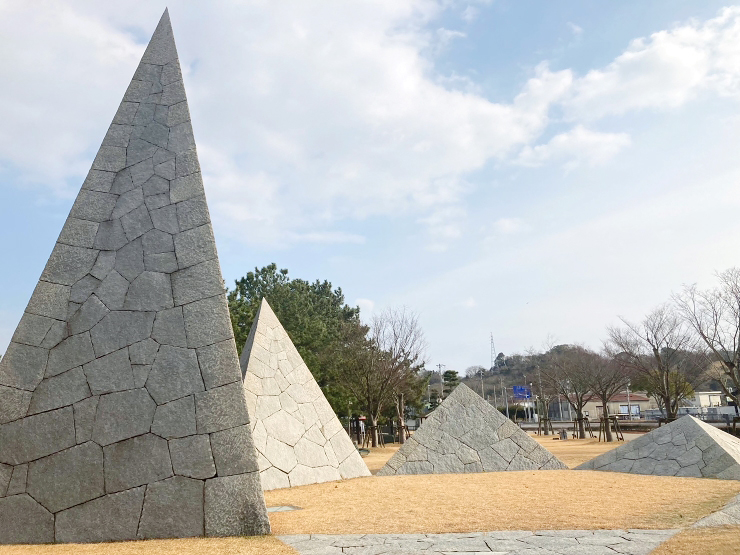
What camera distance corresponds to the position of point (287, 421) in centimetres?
880

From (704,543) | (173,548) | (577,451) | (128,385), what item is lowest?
(577,451)

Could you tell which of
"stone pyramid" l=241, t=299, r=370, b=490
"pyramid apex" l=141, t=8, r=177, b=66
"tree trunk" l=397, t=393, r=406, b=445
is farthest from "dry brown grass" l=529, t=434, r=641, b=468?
"pyramid apex" l=141, t=8, r=177, b=66

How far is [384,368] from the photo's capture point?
24.2m

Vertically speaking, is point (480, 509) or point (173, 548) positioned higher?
point (173, 548)

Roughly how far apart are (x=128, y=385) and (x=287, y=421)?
4230 millimetres

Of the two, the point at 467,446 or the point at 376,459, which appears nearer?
the point at 467,446

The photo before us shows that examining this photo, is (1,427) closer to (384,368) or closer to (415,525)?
(415,525)

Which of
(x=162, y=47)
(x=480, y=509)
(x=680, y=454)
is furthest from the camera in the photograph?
(x=680, y=454)

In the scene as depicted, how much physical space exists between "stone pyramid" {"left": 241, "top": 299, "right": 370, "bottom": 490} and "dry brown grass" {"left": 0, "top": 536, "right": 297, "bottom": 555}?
3.56 meters

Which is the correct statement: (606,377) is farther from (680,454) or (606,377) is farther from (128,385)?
(128,385)

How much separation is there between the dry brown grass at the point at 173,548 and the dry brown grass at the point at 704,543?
278cm

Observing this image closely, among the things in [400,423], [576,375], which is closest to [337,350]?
[400,423]

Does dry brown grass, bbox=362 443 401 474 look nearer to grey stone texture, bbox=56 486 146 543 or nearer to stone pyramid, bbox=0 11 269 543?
stone pyramid, bbox=0 11 269 543

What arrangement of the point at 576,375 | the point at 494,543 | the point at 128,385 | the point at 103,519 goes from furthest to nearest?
the point at 576,375
the point at 128,385
the point at 103,519
the point at 494,543
